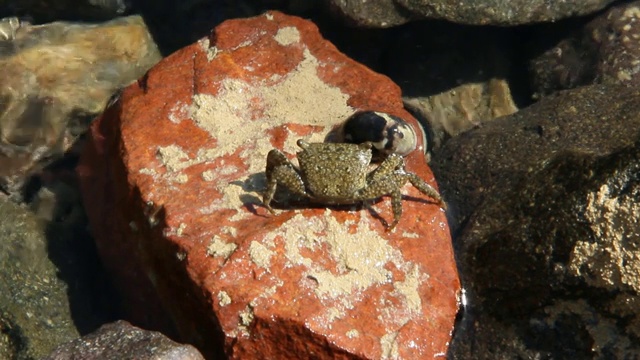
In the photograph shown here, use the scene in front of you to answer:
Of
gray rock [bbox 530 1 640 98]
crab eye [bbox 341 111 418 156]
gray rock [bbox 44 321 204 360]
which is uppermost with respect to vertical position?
gray rock [bbox 530 1 640 98]

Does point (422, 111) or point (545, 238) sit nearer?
point (545, 238)

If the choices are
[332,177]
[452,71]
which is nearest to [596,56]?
[452,71]

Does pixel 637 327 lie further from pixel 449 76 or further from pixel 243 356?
pixel 449 76

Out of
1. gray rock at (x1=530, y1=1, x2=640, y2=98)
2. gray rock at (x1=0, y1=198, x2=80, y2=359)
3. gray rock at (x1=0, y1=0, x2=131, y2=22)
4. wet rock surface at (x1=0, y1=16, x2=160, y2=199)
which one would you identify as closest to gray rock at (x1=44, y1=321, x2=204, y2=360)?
gray rock at (x1=0, y1=198, x2=80, y2=359)

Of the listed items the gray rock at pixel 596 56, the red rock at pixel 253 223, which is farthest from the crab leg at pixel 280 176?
the gray rock at pixel 596 56

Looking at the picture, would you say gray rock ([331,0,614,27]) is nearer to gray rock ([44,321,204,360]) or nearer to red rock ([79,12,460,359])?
red rock ([79,12,460,359])

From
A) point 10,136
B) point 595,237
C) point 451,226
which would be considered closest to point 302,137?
point 451,226

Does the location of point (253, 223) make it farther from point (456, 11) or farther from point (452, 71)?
point (452, 71)
